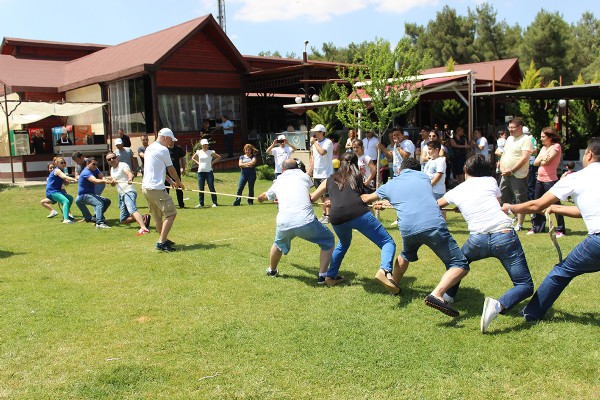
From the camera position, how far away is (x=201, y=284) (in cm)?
723

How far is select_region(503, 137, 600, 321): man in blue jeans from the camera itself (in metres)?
5.03

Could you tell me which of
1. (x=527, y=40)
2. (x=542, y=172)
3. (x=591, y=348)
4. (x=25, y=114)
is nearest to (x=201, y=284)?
(x=591, y=348)

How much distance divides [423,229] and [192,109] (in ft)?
61.3

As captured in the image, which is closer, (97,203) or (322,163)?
(322,163)

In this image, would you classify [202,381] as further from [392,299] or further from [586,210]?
[586,210]

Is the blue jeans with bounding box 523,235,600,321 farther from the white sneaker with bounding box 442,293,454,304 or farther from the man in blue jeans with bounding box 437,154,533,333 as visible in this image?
the white sneaker with bounding box 442,293,454,304

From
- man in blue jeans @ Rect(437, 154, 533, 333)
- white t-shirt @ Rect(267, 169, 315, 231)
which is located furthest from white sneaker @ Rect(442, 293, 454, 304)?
white t-shirt @ Rect(267, 169, 315, 231)

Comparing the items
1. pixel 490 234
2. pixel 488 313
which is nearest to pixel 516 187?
pixel 490 234

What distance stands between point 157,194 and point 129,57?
55.8 feet

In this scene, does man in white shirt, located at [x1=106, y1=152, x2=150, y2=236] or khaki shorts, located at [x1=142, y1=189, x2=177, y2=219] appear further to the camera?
man in white shirt, located at [x1=106, y1=152, x2=150, y2=236]

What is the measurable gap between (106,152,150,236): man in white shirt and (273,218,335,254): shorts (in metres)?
4.82

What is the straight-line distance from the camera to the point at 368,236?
22.3ft

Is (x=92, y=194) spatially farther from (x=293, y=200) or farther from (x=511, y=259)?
(x=511, y=259)

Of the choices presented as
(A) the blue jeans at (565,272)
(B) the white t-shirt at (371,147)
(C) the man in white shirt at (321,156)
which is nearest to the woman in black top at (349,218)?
Result: (A) the blue jeans at (565,272)
